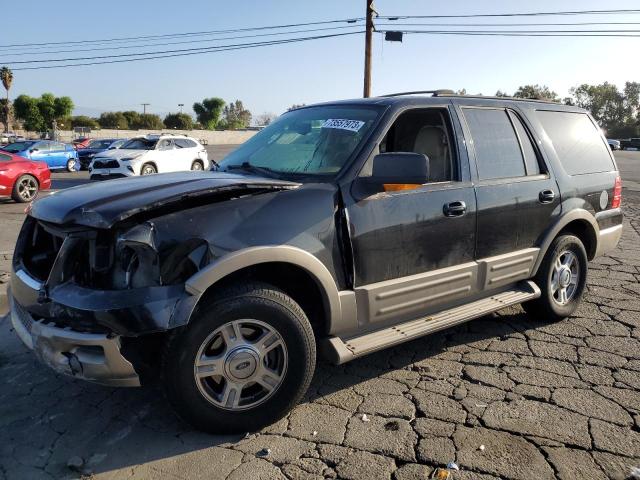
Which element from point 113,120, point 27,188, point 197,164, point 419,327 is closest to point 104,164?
point 197,164

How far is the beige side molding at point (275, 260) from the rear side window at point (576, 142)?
2.76 m

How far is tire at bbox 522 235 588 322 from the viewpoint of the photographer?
14.8 feet

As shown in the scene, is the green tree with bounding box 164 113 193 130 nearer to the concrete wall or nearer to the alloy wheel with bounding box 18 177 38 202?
the concrete wall

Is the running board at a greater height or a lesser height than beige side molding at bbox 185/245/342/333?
lesser

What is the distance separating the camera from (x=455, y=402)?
10.9ft

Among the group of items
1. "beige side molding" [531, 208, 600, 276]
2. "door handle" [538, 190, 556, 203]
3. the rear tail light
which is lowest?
"beige side molding" [531, 208, 600, 276]

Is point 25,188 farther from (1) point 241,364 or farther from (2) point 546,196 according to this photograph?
(2) point 546,196

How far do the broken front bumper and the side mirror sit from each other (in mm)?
1726

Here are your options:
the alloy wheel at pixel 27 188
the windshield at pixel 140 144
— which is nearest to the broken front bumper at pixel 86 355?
the alloy wheel at pixel 27 188

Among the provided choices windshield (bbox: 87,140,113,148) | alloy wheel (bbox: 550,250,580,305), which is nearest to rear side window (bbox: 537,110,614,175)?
alloy wheel (bbox: 550,250,580,305)

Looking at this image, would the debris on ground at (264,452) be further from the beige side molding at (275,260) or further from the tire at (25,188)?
the tire at (25,188)

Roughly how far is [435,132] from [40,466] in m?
3.27

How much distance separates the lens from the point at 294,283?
3.12m

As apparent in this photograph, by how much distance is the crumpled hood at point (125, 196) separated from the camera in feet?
8.66
